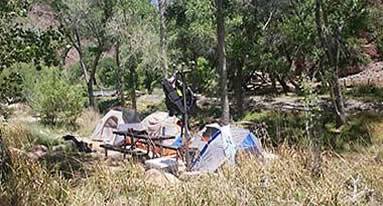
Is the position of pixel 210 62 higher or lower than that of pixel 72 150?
higher

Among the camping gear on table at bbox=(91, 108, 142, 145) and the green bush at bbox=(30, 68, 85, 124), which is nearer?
the camping gear on table at bbox=(91, 108, 142, 145)

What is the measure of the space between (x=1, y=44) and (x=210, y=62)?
1472cm

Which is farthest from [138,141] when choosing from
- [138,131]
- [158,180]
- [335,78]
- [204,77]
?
[204,77]

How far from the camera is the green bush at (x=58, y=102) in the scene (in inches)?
587

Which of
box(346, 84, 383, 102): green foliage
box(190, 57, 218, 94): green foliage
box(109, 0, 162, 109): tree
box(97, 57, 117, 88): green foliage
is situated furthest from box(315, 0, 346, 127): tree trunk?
box(97, 57, 117, 88): green foliage

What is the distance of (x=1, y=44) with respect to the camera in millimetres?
4914

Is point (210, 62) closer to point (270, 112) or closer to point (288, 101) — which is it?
Result: point (288, 101)

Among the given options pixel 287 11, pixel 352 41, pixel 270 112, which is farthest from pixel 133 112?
pixel 352 41

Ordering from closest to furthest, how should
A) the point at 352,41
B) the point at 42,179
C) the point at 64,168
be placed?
the point at 42,179 → the point at 64,168 → the point at 352,41

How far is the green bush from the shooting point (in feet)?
48.9

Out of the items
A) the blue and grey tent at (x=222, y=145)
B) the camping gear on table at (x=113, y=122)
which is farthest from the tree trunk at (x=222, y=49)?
the blue and grey tent at (x=222, y=145)

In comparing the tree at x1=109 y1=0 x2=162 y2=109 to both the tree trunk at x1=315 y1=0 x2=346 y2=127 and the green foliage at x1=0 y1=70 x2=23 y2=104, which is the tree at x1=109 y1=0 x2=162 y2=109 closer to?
the tree trunk at x1=315 y1=0 x2=346 y2=127

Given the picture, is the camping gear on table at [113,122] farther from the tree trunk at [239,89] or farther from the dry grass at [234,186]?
the dry grass at [234,186]

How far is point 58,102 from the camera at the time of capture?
49.0 feet
